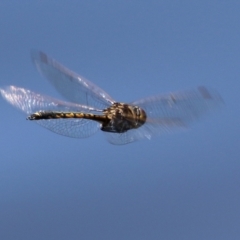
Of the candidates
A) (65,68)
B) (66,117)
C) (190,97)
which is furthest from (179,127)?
(65,68)

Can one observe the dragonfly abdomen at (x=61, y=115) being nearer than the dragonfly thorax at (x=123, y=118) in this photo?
Yes

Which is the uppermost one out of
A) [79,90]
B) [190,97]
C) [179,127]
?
[79,90]

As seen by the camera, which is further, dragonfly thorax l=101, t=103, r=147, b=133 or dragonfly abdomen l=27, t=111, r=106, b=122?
dragonfly thorax l=101, t=103, r=147, b=133

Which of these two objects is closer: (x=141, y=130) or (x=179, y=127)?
(x=179, y=127)

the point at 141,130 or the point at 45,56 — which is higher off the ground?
the point at 45,56

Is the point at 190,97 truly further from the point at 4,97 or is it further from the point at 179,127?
the point at 4,97

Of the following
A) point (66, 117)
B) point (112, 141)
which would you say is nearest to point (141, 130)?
point (112, 141)

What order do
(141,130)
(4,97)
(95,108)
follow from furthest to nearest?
(95,108)
(141,130)
(4,97)

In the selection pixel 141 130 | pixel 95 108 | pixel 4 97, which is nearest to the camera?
pixel 4 97
